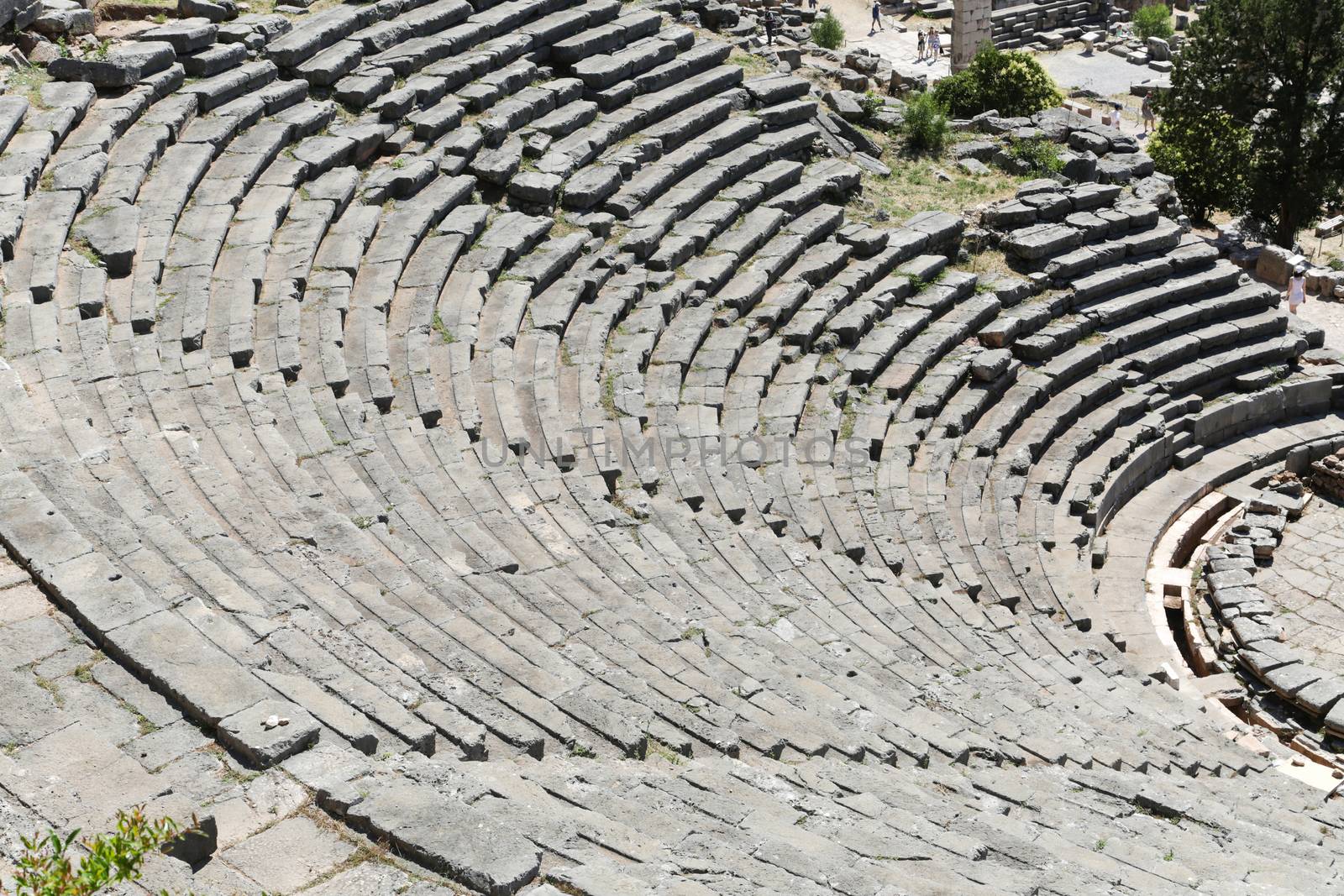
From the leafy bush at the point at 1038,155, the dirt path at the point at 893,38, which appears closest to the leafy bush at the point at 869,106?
the leafy bush at the point at 1038,155

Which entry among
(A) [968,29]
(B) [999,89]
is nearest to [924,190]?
(B) [999,89]

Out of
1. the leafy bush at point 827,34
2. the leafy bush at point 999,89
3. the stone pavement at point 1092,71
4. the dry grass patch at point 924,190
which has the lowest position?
the stone pavement at point 1092,71

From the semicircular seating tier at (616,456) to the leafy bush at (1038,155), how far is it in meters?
0.91

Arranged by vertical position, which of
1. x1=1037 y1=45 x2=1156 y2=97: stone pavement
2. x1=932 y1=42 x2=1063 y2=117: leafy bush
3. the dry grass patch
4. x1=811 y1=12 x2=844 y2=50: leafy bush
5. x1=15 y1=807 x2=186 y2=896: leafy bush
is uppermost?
x1=15 y1=807 x2=186 y2=896: leafy bush

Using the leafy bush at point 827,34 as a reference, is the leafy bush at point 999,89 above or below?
above

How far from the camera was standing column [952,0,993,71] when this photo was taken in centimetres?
3150

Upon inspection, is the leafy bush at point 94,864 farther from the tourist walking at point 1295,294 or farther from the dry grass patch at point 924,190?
the tourist walking at point 1295,294

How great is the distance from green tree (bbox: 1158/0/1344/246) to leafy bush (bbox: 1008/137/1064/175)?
490 centimetres

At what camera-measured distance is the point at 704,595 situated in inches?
432

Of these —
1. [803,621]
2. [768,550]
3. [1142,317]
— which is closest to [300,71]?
[768,550]

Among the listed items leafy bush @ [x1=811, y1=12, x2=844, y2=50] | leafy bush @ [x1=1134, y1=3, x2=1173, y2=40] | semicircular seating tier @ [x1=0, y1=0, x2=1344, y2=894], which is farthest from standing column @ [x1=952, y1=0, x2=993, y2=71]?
leafy bush @ [x1=1134, y1=3, x2=1173, y2=40]

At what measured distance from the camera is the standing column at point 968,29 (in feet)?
103

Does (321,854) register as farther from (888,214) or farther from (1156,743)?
(888,214)

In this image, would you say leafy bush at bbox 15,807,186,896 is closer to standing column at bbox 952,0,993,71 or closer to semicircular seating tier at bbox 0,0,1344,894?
semicircular seating tier at bbox 0,0,1344,894
